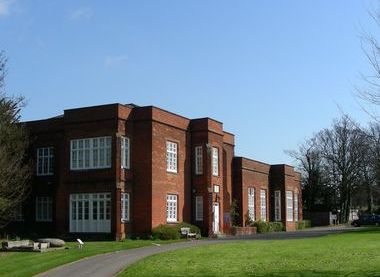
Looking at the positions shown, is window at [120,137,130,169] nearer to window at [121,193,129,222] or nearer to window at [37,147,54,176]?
window at [121,193,129,222]

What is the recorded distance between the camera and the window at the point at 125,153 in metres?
41.0

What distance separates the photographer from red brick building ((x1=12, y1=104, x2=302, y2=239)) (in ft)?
134

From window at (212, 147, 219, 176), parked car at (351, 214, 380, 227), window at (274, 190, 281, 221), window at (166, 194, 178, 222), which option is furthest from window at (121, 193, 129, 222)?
parked car at (351, 214, 380, 227)

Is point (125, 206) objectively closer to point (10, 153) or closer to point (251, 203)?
point (10, 153)

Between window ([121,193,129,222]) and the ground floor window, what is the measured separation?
2.80 feet

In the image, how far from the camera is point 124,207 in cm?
4084

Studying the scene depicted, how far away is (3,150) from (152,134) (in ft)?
37.5

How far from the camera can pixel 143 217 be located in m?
41.0

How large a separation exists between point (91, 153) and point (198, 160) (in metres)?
8.80

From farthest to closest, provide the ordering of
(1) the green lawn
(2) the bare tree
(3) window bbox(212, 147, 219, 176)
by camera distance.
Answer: (3) window bbox(212, 147, 219, 176) → (2) the bare tree → (1) the green lawn

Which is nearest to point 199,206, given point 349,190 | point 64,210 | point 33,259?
point 64,210

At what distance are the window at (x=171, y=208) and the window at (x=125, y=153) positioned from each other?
394 centimetres

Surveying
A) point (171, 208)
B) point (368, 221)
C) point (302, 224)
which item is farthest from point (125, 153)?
point (368, 221)

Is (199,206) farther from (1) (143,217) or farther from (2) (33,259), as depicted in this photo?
(2) (33,259)
